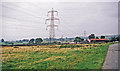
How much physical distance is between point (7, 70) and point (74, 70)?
3.76 m

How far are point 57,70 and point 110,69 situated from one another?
2559mm

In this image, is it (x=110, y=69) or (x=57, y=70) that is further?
(x=57, y=70)

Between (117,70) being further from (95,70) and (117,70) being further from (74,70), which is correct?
(74,70)

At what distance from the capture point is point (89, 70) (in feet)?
18.3

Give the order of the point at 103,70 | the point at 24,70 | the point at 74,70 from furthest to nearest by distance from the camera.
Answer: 1. the point at 24,70
2. the point at 74,70
3. the point at 103,70

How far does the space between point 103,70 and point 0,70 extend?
5.55 meters

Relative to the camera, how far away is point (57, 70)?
5.93 metres

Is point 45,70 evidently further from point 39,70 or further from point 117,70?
point 117,70

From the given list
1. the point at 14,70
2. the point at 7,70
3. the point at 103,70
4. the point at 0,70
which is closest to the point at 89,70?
the point at 103,70

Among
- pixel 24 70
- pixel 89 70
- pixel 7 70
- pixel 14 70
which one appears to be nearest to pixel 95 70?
pixel 89 70

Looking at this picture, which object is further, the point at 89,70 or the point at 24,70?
the point at 24,70

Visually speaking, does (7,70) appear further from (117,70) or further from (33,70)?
(117,70)

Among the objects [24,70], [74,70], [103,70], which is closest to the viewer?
[103,70]

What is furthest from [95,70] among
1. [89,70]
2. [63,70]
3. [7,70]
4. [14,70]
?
[7,70]
